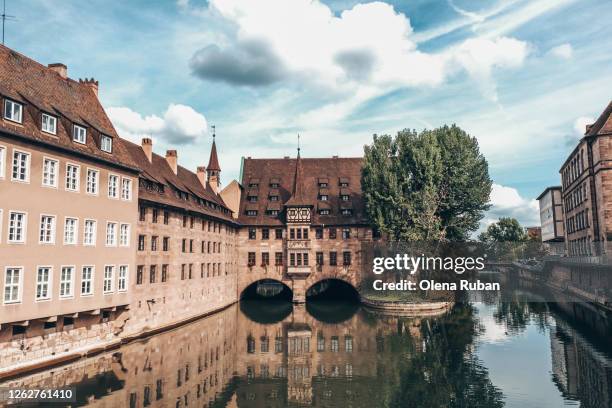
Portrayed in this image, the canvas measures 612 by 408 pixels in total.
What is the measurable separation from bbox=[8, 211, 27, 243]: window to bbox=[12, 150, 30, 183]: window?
200cm

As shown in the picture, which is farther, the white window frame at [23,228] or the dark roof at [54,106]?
the dark roof at [54,106]

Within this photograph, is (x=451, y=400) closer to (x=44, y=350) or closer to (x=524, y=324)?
(x=44, y=350)

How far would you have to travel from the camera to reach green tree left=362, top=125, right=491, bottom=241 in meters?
54.6

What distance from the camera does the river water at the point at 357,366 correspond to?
23.0m

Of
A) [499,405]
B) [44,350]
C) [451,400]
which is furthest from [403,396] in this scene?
[44,350]

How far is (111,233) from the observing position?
108ft

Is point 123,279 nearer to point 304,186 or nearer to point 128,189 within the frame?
point 128,189

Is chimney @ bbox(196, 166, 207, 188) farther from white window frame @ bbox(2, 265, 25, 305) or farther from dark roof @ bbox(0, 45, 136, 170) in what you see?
white window frame @ bbox(2, 265, 25, 305)

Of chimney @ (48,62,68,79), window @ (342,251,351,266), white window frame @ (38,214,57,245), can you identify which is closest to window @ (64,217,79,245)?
white window frame @ (38,214,57,245)

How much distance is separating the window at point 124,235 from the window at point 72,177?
5305 millimetres

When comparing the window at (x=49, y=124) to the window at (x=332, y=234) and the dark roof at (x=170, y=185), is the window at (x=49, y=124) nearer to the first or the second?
the dark roof at (x=170, y=185)

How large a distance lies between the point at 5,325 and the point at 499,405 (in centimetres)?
2575

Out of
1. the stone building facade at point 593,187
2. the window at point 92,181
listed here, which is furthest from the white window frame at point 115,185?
the stone building facade at point 593,187

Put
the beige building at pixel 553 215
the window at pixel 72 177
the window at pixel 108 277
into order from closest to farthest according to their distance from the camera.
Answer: the window at pixel 72 177
the window at pixel 108 277
the beige building at pixel 553 215
